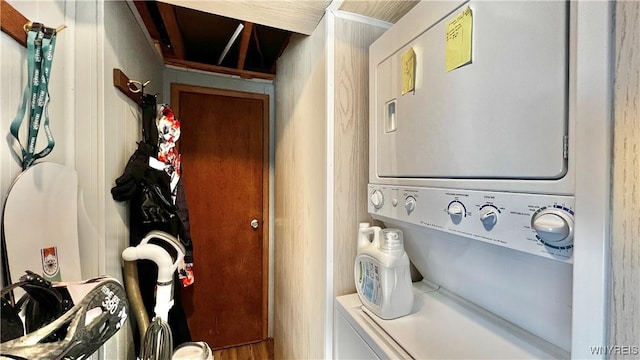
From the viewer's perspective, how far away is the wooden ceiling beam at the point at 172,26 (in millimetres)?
1442

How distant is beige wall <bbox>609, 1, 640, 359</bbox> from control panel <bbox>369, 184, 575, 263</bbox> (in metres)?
0.09

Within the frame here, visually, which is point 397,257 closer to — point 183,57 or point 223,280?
point 223,280

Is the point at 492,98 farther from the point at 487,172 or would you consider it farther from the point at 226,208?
the point at 226,208

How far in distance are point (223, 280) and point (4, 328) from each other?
2.00 metres

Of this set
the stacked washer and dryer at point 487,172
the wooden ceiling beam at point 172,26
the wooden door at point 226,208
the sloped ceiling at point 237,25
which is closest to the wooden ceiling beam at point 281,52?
the sloped ceiling at point 237,25

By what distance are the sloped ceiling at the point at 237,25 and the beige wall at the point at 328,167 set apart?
9 centimetres

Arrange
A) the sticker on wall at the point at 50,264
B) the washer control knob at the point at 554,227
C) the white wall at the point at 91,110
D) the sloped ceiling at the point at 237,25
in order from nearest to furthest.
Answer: the washer control knob at the point at 554,227
the sticker on wall at the point at 50,264
the white wall at the point at 91,110
the sloped ceiling at the point at 237,25

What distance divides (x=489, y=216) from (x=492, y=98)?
0.27 m

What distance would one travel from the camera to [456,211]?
0.68 m

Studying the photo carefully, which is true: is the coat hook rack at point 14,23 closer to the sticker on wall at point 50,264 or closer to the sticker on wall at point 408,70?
the sticker on wall at point 50,264

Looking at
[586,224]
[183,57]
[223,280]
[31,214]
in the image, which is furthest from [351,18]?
[223,280]

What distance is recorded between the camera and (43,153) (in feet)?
2.65

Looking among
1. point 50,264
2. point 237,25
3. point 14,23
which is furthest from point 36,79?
point 237,25

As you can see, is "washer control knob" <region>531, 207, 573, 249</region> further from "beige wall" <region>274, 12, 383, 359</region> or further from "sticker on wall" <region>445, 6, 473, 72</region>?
"beige wall" <region>274, 12, 383, 359</region>
